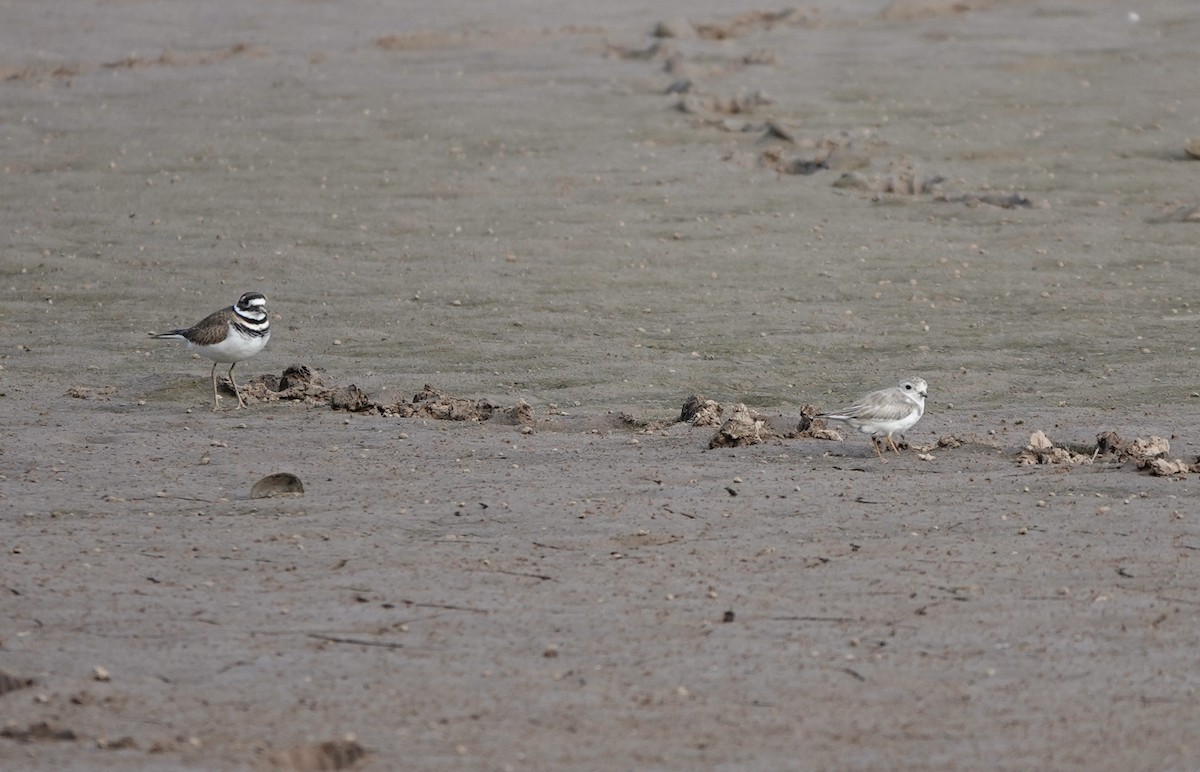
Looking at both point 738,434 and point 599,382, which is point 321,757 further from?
point 599,382

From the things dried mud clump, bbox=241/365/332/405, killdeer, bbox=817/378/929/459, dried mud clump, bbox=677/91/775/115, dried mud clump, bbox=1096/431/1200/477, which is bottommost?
dried mud clump, bbox=241/365/332/405

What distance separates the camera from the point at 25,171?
1482 centimetres

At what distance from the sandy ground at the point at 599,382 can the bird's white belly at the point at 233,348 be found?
0.46 meters

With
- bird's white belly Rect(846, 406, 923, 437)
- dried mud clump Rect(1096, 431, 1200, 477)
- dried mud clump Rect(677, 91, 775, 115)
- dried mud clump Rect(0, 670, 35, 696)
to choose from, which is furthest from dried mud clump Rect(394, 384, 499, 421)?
dried mud clump Rect(677, 91, 775, 115)

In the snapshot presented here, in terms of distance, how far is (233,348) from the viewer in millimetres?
9430

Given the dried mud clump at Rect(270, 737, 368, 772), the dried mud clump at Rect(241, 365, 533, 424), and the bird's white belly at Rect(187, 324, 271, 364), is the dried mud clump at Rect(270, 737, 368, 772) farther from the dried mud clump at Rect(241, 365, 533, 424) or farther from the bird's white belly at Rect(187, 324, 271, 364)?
the bird's white belly at Rect(187, 324, 271, 364)

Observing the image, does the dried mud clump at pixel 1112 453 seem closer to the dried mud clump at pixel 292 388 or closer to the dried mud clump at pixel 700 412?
the dried mud clump at pixel 700 412

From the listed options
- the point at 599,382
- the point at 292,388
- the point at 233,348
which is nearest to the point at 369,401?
the point at 292,388

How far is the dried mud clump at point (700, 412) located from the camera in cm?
882

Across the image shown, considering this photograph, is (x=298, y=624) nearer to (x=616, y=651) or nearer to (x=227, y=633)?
(x=227, y=633)

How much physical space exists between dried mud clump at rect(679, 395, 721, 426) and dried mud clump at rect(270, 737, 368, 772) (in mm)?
4134

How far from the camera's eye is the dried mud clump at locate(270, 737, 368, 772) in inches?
191

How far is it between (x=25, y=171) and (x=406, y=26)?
21.8 ft

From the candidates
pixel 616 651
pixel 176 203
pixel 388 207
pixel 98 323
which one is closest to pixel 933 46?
pixel 388 207
